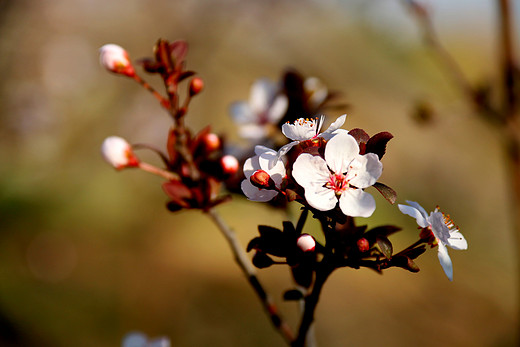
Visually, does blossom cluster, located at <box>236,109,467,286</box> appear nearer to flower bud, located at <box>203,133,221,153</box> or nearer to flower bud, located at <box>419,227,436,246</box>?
flower bud, located at <box>419,227,436,246</box>

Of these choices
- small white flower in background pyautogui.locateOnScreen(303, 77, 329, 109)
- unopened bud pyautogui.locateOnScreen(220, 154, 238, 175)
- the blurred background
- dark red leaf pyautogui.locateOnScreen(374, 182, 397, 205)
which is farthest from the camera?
the blurred background

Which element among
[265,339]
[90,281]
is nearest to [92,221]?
[90,281]

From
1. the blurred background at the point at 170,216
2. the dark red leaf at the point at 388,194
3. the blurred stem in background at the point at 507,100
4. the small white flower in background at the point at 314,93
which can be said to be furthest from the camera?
the blurred background at the point at 170,216

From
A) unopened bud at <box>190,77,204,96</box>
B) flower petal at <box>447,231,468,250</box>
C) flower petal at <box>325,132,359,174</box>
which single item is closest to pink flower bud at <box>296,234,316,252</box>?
flower petal at <box>325,132,359,174</box>

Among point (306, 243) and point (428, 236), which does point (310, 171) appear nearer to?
point (306, 243)

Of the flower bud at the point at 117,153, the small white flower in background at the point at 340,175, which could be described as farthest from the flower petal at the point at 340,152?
the flower bud at the point at 117,153

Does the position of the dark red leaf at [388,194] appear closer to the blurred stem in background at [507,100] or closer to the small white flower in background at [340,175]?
the small white flower in background at [340,175]

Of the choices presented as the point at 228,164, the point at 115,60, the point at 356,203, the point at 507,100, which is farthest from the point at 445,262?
the point at 507,100
